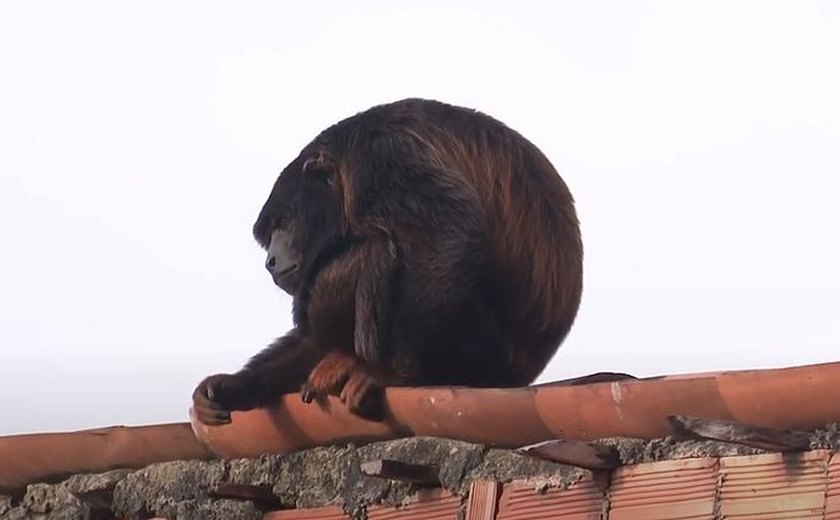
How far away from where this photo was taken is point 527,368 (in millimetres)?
5074

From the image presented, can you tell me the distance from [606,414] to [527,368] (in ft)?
4.77

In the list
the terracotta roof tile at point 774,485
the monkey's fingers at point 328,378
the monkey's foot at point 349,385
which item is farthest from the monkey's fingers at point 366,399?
the terracotta roof tile at point 774,485

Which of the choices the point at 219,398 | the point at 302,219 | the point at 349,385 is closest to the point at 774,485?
the point at 349,385

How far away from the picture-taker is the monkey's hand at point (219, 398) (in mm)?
4598

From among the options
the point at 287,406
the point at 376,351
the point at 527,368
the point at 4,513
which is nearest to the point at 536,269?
the point at 527,368

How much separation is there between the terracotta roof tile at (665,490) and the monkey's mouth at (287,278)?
6.06 feet

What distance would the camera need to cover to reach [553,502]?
3645mm

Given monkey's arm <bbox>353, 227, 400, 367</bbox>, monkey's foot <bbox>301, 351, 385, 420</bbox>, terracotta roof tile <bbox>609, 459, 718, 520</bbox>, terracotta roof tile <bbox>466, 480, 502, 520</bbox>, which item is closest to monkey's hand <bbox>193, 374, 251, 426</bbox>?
monkey's foot <bbox>301, 351, 385, 420</bbox>

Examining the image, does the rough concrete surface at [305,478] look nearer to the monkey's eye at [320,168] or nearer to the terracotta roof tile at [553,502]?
the terracotta roof tile at [553,502]

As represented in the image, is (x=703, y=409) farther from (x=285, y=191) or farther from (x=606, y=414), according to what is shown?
(x=285, y=191)

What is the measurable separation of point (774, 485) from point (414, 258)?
1710 mm

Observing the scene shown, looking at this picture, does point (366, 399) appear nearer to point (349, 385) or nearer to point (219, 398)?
point (349, 385)

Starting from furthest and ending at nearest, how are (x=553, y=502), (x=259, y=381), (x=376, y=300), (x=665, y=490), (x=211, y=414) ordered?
(x=259, y=381) < (x=376, y=300) < (x=211, y=414) < (x=553, y=502) < (x=665, y=490)

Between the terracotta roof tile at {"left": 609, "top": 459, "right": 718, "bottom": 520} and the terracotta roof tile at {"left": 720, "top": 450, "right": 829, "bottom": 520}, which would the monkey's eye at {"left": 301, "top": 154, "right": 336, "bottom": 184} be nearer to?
the terracotta roof tile at {"left": 609, "top": 459, "right": 718, "bottom": 520}
